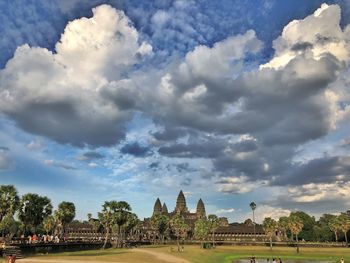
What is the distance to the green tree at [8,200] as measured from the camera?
2554 inches

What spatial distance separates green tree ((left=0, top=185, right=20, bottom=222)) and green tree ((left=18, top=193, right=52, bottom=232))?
8810 mm

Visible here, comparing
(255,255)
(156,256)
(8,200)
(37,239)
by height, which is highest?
(8,200)

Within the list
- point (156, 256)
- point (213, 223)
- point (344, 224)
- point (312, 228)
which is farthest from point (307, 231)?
point (156, 256)

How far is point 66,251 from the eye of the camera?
246 feet

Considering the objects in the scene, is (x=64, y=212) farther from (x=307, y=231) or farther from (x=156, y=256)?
(x=307, y=231)

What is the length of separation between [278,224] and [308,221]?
56867 mm

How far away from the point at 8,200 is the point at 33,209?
1375 cm

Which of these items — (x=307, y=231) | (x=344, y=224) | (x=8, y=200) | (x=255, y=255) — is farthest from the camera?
(x=307, y=231)

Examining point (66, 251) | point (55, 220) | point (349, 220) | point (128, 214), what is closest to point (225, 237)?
point (349, 220)

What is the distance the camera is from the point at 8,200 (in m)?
65.4

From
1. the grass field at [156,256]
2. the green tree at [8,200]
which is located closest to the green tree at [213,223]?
the grass field at [156,256]

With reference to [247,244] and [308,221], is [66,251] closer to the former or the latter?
[247,244]

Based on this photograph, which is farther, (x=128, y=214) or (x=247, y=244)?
(x=247, y=244)

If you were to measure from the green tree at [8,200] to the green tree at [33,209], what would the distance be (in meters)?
8.81
